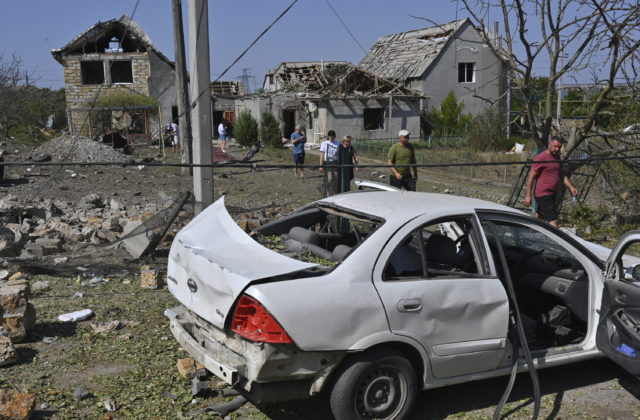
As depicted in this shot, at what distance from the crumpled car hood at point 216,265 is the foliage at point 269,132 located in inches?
1120

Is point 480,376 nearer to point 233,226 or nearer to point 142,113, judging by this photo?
point 233,226

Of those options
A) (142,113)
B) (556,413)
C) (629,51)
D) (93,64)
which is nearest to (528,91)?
(629,51)

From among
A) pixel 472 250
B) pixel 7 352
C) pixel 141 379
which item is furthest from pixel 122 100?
pixel 472 250

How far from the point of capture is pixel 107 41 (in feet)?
128

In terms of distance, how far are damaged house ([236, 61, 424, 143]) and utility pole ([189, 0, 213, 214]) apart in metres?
26.1

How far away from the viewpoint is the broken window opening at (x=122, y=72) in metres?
40.5

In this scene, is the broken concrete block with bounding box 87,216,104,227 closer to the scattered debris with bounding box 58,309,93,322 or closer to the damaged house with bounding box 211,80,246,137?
the scattered debris with bounding box 58,309,93,322

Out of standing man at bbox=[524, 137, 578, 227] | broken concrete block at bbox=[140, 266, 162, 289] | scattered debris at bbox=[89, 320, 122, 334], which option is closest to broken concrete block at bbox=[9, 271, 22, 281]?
broken concrete block at bbox=[140, 266, 162, 289]

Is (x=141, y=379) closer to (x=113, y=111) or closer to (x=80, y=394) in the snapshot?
(x=80, y=394)

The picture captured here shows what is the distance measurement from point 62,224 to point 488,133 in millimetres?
23032

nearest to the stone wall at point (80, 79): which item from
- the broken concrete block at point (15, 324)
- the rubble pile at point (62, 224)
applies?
the rubble pile at point (62, 224)

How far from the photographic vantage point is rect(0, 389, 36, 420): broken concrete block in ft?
13.1

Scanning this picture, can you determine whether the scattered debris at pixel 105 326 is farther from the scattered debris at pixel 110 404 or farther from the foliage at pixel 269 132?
the foliage at pixel 269 132

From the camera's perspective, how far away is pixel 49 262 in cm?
820
